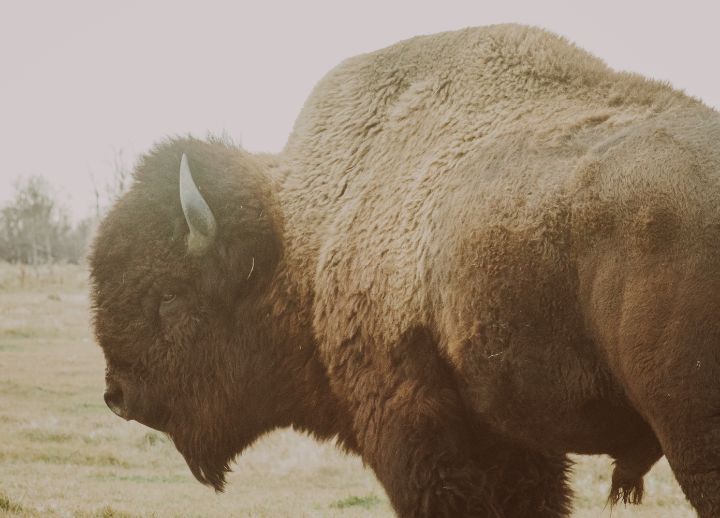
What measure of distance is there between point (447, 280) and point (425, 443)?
0.57 m

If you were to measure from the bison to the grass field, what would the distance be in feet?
2.10

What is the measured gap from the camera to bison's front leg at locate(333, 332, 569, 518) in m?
3.17

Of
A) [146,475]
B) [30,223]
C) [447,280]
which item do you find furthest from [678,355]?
[30,223]

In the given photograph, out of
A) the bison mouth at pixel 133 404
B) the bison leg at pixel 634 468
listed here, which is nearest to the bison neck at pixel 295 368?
the bison mouth at pixel 133 404

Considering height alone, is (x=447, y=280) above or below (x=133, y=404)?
above

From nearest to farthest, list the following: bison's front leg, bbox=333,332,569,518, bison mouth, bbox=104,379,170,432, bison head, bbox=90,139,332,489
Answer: bison's front leg, bbox=333,332,569,518
bison head, bbox=90,139,332,489
bison mouth, bbox=104,379,170,432

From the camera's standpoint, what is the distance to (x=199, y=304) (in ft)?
12.8

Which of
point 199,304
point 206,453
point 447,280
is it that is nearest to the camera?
point 447,280

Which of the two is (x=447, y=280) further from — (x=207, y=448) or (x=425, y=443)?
(x=207, y=448)

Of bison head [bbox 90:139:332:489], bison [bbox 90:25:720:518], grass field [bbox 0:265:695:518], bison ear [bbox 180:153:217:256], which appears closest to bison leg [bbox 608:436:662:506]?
bison [bbox 90:25:720:518]

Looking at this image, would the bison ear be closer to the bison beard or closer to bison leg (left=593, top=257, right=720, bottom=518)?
the bison beard

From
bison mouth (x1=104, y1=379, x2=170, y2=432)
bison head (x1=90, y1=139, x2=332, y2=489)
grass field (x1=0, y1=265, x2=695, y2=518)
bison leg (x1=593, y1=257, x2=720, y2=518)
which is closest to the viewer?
bison leg (x1=593, y1=257, x2=720, y2=518)

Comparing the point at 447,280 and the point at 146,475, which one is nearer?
the point at 447,280

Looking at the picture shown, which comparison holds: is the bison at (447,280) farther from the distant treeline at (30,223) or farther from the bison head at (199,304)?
the distant treeline at (30,223)
